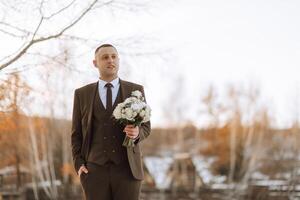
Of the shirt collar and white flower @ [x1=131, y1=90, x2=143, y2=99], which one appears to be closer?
white flower @ [x1=131, y1=90, x2=143, y2=99]

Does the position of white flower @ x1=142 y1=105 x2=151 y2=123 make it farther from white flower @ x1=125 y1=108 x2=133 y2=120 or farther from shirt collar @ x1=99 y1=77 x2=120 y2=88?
shirt collar @ x1=99 y1=77 x2=120 y2=88

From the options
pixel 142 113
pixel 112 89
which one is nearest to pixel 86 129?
pixel 112 89

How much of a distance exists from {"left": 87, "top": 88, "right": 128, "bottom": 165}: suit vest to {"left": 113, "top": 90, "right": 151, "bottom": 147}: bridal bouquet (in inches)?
3.1

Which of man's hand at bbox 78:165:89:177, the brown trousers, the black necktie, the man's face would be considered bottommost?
the brown trousers

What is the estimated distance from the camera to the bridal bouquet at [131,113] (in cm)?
236

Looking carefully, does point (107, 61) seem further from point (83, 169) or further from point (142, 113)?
point (83, 169)

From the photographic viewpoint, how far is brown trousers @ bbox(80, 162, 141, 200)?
2.47 meters

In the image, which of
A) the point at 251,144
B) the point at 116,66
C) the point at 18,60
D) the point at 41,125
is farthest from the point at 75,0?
the point at 251,144

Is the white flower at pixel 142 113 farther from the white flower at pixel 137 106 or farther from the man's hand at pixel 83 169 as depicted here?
the man's hand at pixel 83 169

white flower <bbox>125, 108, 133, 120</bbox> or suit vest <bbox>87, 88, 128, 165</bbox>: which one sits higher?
white flower <bbox>125, 108, 133, 120</bbox>

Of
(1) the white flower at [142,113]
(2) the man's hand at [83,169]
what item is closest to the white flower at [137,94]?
(1) the white flower at [142,113]

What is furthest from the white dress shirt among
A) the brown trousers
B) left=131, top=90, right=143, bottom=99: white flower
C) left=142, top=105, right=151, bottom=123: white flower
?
the brown trousers

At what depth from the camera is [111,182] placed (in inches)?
97.5

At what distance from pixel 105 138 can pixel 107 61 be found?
404mm
